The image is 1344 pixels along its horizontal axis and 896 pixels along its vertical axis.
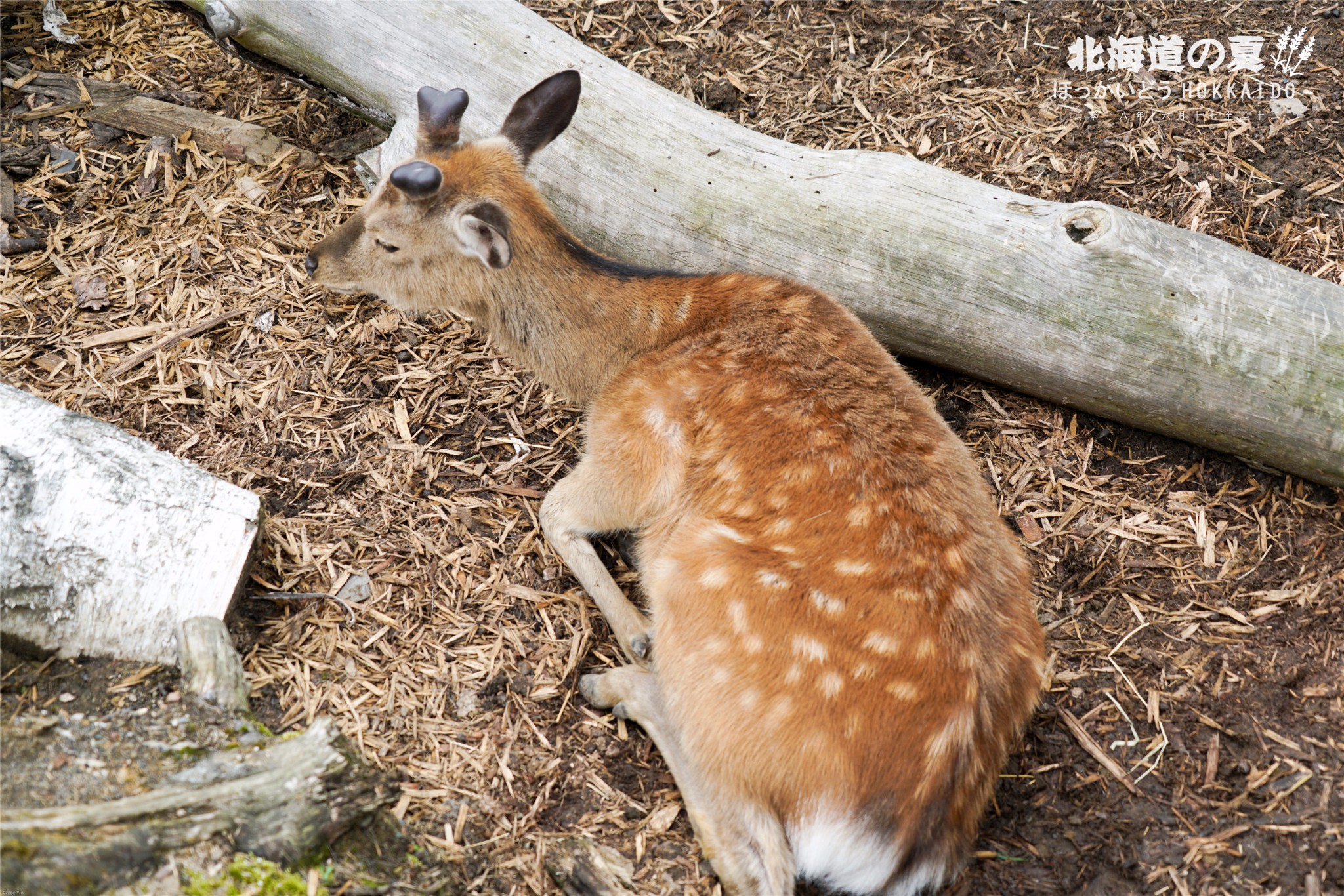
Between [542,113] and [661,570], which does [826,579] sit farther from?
[542,113]

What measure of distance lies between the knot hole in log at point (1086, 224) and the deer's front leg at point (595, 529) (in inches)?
76.5

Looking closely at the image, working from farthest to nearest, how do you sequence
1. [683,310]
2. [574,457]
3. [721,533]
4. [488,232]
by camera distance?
[574,457] < [683,310] < [488,232] < [721,533]

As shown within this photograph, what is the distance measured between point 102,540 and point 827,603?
2.12 meters

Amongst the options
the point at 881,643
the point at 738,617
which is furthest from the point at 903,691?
the point at 738,617

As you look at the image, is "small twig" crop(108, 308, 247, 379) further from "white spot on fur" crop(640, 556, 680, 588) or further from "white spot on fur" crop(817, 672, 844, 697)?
"white spot on fur" crop(817, 672, 844, 697)

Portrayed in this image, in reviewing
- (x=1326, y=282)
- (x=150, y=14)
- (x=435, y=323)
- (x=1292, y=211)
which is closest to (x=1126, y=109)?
(x=1292, y=211)

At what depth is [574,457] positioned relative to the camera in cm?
442

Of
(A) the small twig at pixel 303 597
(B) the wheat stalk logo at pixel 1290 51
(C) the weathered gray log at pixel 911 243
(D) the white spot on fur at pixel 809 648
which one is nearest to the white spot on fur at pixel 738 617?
(D) the white spot on fur at pixel 809 648

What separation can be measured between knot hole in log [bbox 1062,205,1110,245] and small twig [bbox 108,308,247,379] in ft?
11.2

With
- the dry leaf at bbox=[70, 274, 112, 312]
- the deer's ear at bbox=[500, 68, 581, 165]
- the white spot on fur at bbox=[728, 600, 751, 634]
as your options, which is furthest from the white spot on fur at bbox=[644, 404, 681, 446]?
the dry leaf at bbox=[70, 274, 112, 312]

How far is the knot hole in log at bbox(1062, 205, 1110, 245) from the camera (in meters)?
4.02

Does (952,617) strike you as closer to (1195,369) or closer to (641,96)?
(1195,369)

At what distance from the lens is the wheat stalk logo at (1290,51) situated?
508 centimetres

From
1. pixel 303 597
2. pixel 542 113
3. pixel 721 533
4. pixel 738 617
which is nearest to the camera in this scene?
pixel 738 617
